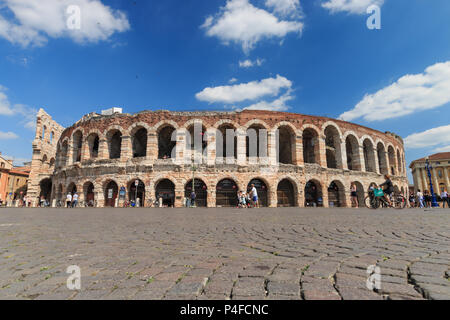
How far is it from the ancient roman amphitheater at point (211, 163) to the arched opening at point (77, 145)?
0.54 feet

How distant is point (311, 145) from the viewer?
2564 centimetres

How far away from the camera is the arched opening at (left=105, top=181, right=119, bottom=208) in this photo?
22094 millimetres

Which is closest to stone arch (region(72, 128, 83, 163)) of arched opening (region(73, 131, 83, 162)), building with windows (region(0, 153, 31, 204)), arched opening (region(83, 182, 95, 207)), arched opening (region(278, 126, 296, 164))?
arched opening (region(73, 131, 83, 162))

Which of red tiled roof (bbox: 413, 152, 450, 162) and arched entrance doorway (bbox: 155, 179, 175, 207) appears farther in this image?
red tiled roof (bbox: 413, 152, 450, 162)

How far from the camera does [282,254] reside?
2883 millimetres

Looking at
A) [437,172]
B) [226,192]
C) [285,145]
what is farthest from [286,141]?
[437,172]

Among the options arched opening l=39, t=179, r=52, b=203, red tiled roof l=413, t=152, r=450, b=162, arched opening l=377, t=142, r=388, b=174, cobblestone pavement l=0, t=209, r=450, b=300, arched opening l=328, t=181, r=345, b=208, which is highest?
red tiled roof l=413, t=152, r=450, b=162

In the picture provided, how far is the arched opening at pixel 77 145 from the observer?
83.8 feet

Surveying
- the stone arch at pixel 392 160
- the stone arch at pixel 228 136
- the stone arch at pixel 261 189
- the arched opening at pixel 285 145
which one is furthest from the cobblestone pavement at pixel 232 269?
the stone arch at pixel 392 160

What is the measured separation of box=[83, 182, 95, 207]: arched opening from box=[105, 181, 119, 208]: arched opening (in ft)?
4.84

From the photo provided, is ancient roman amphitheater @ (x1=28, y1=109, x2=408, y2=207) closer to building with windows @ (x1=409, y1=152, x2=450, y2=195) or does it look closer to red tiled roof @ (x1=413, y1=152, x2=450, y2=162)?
building with windows @ (x1=409, y1=152, x2=450, y2=195)

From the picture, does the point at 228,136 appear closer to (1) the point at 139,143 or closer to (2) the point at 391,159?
(1) the point at 139,143
